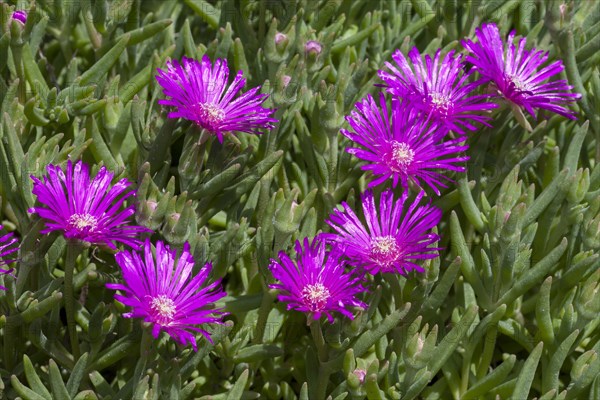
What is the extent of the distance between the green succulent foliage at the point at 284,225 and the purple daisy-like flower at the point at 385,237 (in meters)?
0.05

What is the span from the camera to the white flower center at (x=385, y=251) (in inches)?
45.9

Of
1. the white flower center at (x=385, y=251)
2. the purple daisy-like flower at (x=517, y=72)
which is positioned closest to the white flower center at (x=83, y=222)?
the white flower center at (x=385, y=251)

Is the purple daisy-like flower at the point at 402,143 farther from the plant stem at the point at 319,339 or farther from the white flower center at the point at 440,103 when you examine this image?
the plant stem at the point at 319,339

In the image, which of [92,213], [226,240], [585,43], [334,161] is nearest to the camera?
[92,213]

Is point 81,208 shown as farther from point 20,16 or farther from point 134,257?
point 20,16

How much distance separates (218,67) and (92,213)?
0.33 metres

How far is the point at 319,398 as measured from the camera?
1244mm

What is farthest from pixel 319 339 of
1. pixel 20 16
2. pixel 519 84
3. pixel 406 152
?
pixel 20 16

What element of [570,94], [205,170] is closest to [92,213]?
[205,170]

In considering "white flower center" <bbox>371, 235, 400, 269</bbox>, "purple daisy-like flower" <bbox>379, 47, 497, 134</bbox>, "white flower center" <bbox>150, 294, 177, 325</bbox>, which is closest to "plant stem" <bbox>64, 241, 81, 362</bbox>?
"white flower center" <bbox>150, 294, 177, 325</bbox>

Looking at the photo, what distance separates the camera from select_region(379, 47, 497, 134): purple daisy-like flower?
4.27ft

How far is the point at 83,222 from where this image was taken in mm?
1119

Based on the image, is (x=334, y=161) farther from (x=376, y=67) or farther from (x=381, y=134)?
(x=376, y=67)

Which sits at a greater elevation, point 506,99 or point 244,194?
point 506,99
